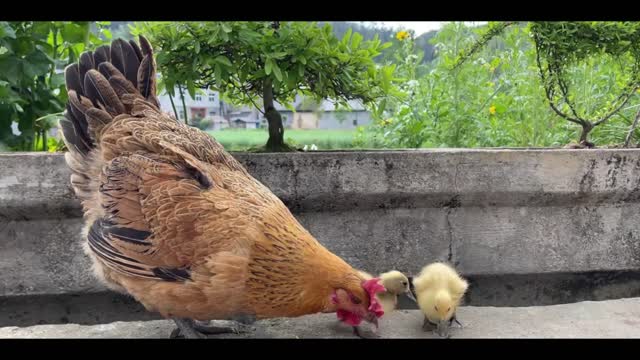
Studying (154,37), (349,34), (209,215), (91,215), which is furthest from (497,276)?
(154,37)

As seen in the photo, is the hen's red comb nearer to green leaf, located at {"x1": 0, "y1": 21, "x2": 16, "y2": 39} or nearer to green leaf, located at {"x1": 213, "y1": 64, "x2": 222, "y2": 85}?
green leaf, located at {"x1": 213, "y1": 64, "x2": 222, "y2": 85}

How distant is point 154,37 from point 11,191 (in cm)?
84

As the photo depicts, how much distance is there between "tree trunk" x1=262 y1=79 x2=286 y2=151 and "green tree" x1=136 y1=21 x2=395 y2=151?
0.37 ft

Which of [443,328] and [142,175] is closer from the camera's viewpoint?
[142,175]

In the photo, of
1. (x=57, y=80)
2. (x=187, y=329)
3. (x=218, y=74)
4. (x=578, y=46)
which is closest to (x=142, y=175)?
(x=187, y=329)

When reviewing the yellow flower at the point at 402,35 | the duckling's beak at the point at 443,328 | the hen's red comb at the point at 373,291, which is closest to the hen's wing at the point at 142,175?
the hen's red comb at the point at 373,291

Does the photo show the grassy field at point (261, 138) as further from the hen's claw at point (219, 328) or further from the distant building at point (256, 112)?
the hen's claw at point (219, 328)

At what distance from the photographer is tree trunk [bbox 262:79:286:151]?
2340 mm

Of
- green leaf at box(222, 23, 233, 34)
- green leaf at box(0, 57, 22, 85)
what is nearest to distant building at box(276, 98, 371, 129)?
green leaf at box(222, 23, 233, 34)

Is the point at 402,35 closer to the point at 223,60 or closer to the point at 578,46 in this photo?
the point at 578,46

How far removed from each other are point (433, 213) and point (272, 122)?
0.87 meters

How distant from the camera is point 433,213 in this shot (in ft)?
7.09

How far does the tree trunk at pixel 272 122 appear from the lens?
2.34m

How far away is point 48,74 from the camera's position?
285 centimetres
